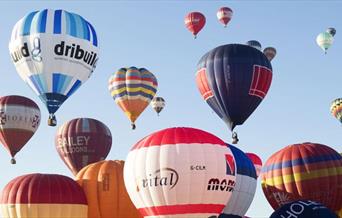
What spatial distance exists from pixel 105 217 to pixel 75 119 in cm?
1010

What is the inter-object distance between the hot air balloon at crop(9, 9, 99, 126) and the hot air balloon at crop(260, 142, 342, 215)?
364 inches

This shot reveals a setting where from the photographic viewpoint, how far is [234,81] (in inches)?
1167

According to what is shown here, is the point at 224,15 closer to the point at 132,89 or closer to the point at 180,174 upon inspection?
the point at 132,89

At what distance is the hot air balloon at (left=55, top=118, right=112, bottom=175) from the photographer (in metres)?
34.8

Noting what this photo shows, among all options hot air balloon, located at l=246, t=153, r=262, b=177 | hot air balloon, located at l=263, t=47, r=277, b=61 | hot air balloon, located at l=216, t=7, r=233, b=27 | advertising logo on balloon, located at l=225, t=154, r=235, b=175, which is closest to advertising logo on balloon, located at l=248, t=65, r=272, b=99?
advertising logo on balloon, located at l=225, t=154, r=235, b=175

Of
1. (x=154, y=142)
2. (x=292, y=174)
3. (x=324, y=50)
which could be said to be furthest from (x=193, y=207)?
(x=324, y=50)

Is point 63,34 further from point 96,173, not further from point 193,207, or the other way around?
point 193,207

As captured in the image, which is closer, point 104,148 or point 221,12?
point 104,148

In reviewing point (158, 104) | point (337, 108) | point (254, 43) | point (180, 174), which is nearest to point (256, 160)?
point (337, 108)

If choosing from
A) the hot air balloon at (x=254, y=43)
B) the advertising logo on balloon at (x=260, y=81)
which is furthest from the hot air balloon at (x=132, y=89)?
the advertising logo on balloon at (x=260, y=81)

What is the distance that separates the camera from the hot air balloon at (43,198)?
2542cm

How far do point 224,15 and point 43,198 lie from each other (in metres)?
23.6

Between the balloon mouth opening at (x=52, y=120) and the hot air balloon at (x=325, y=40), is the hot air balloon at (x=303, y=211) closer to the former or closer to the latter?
the balloon mouth opening at (x=52, y=120)

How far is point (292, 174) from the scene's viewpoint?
28.0 meters
